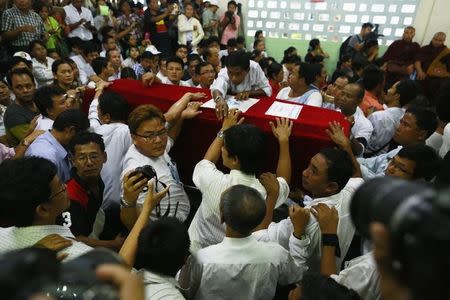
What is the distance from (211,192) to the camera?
5.18 feet

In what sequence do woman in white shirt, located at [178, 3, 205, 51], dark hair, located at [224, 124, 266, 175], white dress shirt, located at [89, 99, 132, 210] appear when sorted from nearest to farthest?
dark hair, located at [224, 124, 266, 175], white dress shirt, located at [89, 99, 132, 210], woman in white shirt, located at [178, 3, 205, 51]

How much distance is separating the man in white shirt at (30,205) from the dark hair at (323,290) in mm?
752

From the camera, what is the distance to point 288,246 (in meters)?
1.58

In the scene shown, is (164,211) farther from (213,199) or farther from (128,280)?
(128,280)

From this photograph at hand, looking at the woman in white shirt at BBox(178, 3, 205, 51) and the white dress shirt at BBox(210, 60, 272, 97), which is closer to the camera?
the white dress shirt at BBox(210, 60, 272, 97)

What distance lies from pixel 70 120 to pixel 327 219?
156 centimetres

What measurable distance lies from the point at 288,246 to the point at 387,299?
107 cm

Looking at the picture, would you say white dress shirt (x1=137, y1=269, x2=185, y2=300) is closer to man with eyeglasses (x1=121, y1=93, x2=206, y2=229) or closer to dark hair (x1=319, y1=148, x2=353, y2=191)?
man with eyeglasses (x1=121, y1=93, x2=206, y2=229)

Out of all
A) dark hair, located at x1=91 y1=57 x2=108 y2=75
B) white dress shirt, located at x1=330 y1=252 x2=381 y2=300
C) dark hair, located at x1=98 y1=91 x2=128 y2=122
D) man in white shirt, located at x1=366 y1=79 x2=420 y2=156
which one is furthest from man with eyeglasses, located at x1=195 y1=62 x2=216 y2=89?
white dress shirt, located at x1=330 y1=252 x2=381 y2=300

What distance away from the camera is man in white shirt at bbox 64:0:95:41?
17.7 feet

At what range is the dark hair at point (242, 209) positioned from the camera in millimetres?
1230

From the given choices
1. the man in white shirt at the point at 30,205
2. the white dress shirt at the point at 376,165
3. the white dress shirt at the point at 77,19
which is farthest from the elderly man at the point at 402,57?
the man in white shirt at the point at 30,205

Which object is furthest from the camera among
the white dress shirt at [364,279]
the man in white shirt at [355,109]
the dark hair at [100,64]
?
the dark hair at [100,64]

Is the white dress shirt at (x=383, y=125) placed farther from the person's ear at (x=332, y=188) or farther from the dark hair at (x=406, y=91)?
the person's ear at (x=332, y=188)
